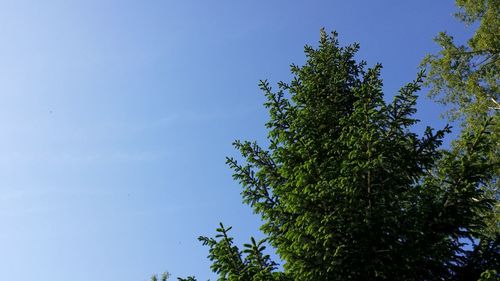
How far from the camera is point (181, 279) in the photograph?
7945 millimetres

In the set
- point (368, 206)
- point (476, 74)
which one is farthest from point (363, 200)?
point (476, 74)

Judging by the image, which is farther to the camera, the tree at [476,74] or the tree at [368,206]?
the tree at [476,74]

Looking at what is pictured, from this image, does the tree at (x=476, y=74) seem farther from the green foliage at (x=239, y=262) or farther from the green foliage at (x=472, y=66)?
the green foliage at (x=239, y=262)

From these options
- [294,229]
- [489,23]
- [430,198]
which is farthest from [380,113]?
[489,23]

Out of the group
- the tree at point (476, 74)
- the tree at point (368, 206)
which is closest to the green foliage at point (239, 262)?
the tree at point (368, 206)

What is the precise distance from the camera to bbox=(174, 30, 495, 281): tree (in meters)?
7.62

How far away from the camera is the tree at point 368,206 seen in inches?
300

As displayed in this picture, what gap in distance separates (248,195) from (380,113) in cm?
318

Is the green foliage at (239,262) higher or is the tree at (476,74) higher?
the tree at (476,74)

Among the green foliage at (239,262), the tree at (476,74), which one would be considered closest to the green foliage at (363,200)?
the green foliage at (239,262)

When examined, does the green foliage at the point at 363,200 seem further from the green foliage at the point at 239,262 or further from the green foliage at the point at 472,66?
the green foliage at the point at 472,66

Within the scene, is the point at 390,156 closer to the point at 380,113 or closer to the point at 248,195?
the point at 380,113

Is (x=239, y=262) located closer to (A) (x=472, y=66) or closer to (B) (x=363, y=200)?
(B) (x=363, y=200)

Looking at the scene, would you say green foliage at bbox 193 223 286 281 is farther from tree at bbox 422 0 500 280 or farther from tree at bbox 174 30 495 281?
tree at bbox 422 0 500 280
